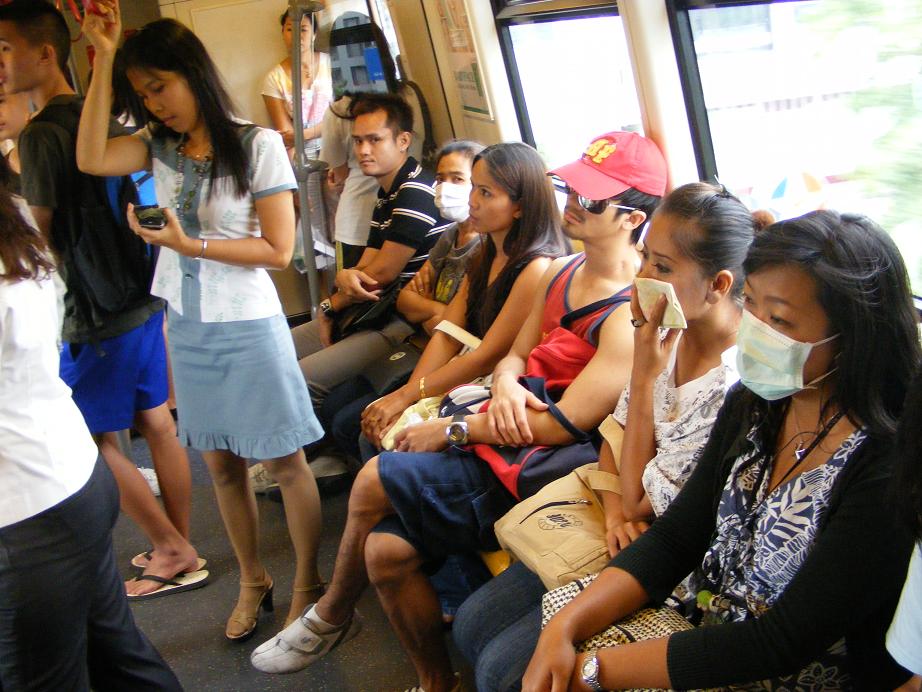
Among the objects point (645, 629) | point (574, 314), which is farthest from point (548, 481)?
point (645, 629)

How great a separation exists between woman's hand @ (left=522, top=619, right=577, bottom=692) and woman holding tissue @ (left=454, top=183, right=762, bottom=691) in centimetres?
18

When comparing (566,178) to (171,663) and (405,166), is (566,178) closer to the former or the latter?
(405,166)

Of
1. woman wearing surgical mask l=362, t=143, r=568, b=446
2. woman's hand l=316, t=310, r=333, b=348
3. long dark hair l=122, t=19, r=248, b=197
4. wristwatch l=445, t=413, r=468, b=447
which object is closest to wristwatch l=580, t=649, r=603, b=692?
wristwatch l=445, t=413, r=468, b=447

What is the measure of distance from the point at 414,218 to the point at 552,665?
7.10 ft

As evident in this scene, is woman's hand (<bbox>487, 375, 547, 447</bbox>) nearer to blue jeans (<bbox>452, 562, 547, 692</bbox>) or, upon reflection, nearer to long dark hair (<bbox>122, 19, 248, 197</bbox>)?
blue jeans (<bbox>452, 562, 547, 692</bbox>)

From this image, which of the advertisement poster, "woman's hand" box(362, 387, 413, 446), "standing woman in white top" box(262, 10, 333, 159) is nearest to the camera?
"woman's hand" box(362, 387, 413, 446)

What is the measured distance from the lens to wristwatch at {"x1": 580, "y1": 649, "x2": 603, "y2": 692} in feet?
5.01

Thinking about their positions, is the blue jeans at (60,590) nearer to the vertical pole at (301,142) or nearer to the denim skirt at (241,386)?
the denim skirt at (241,386)

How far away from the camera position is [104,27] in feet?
8.43

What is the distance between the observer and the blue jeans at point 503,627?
175 cm

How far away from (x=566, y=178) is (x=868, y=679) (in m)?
1.37

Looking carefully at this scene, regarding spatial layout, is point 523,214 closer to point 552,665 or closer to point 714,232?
point 714,232

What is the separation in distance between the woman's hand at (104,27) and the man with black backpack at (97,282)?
0.28 m

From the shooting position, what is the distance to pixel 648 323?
1.89 metres
